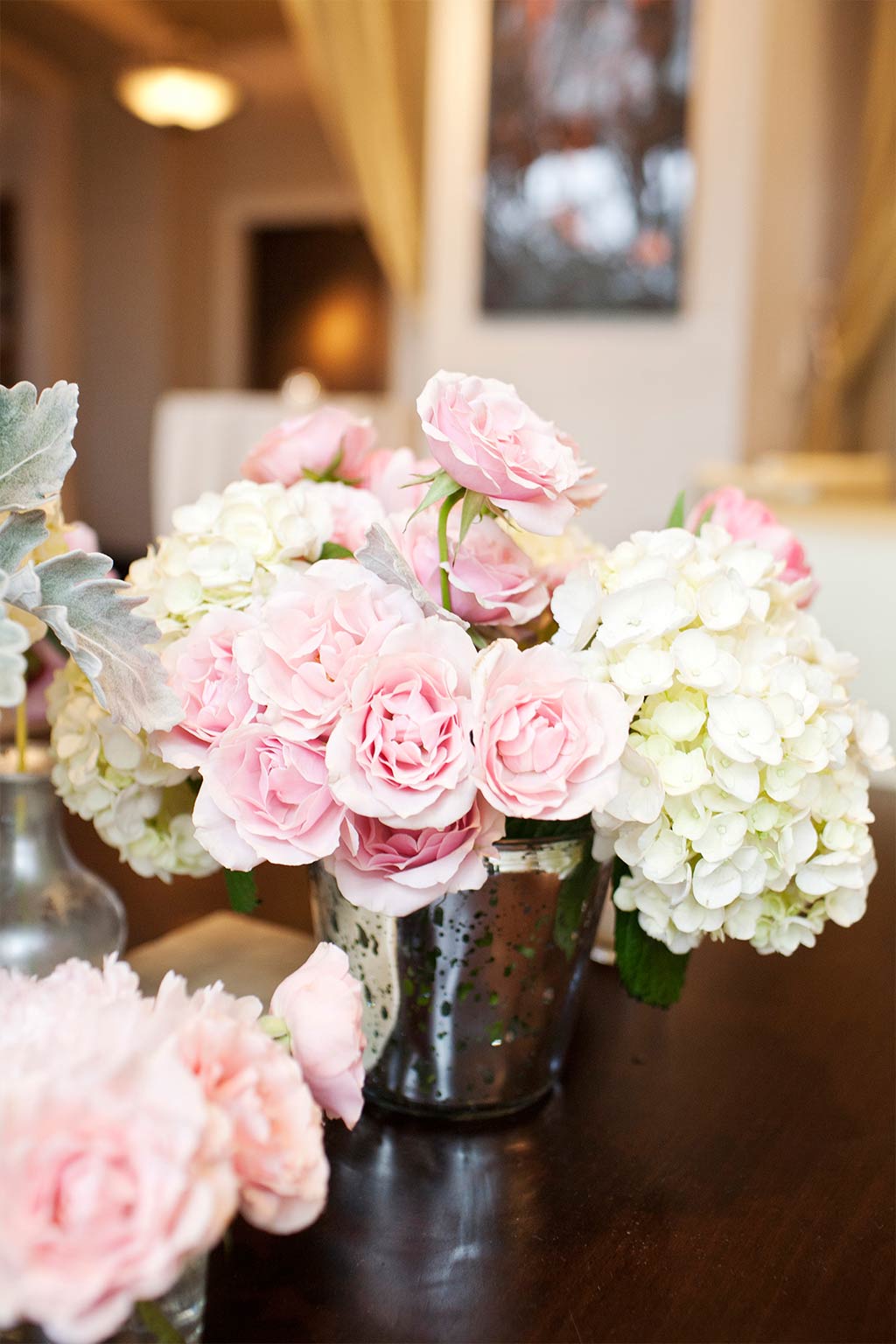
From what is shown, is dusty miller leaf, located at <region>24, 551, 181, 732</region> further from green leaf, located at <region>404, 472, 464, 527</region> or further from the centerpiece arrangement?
green leaf, located at <region>404, 472, 464, 527</region>

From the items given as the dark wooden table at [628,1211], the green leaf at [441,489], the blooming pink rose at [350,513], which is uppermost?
the green leaf at [441,489]

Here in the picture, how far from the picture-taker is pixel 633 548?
52cm

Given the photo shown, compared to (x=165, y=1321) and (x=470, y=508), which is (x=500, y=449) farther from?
(x=165, y=1321)

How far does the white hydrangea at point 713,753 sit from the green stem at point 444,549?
0.18 ft

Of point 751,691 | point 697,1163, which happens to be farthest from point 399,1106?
point 751,691

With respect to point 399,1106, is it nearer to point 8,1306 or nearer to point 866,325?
point 8,1306

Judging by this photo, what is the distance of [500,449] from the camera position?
452 millimetres

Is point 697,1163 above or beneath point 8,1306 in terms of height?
beneath

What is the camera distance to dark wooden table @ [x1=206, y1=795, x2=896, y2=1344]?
0.42 metres

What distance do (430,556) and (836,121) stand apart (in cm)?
509

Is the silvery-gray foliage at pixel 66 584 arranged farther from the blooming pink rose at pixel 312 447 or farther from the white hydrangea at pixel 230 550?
the blooming pink rose at pixel 312 447

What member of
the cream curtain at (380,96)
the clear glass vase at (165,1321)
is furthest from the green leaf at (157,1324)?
the cream curtain at (380,96)

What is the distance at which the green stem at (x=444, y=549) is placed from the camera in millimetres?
487

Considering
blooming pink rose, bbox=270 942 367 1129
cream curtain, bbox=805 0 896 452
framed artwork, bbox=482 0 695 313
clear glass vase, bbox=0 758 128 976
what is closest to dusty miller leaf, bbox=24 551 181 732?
blooming pink rose, bbox=270 942 367 1129
